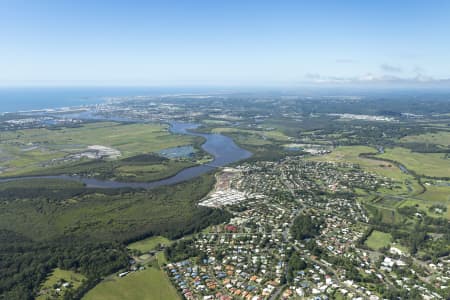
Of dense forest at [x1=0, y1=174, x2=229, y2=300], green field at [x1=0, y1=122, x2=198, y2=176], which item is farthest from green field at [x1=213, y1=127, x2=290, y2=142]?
dense forest at [x1=0, y1=174, x2=229, y2=300]

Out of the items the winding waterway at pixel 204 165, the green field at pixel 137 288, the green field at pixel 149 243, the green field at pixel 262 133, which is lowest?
the green field at pixel 137 288

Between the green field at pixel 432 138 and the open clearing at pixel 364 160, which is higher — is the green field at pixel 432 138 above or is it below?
above

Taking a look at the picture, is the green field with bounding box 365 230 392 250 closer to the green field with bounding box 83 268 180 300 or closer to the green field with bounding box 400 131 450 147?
the green field with bounding box 83 268 180 300

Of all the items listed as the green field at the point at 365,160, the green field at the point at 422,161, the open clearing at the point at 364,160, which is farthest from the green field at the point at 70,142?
the green field at the point at 422,161

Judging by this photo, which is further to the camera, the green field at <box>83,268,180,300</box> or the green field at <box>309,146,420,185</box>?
the green field at <box>309,146,420,185</box>

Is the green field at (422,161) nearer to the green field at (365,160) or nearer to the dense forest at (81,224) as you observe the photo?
the green field at (365,160)

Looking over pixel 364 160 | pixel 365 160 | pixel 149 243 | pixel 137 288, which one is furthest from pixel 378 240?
pixel 365 160

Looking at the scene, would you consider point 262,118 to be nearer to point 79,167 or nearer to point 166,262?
point 79,167

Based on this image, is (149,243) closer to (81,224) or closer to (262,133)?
(81,224)
